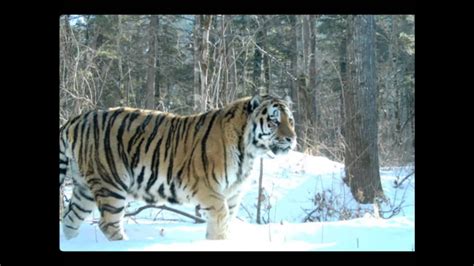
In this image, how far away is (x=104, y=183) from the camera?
5430 mm

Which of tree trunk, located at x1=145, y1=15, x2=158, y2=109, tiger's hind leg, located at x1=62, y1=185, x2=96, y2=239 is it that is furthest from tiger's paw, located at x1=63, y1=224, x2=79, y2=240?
tree trunk, located at x1=145, y1=15, x2=158, y2=109

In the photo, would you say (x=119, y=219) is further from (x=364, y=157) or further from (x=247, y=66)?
(x=247, y=66)

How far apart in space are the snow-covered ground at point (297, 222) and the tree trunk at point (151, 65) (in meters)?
2.70

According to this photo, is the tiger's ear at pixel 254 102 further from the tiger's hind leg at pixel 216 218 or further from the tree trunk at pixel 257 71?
the tree trunk at pixel 257 71

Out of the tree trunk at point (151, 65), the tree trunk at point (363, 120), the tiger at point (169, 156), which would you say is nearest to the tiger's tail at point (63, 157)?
the tiger at point (169, 156)

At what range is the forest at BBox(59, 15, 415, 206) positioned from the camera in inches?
289

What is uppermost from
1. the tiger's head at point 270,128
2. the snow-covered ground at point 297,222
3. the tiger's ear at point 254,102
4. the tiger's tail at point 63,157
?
the tiger's ear at point 254,102

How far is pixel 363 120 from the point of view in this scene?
7.41 m

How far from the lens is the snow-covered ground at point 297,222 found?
Answer: 4754 mm

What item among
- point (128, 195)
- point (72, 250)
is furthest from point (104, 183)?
point (72, 250)

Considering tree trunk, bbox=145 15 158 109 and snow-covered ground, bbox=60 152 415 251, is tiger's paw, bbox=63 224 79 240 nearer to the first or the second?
snow-covered ground, bbox=60 152 415 251
